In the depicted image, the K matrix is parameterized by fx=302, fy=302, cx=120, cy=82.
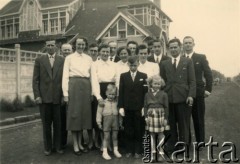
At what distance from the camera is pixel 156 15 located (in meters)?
31.2

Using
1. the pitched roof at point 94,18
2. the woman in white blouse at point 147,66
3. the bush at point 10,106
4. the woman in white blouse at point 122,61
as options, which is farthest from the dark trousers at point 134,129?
the pitched roof at point 94,18

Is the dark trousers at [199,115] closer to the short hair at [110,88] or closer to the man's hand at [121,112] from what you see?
the man's hand at [121,112]

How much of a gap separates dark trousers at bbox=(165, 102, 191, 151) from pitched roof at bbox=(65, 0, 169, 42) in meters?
19.8

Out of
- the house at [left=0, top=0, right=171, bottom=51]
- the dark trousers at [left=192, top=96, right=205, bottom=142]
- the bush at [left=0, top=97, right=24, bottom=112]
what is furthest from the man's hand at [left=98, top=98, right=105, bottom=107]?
the house at [left=0, top=0, right=171, bottom=51]

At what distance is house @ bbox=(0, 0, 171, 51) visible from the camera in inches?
963

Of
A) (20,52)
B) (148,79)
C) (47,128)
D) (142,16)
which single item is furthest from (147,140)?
(142,16)

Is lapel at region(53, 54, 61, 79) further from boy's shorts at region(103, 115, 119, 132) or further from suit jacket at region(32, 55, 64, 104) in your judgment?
boy's shorts at region(103, 115, 119, 132)

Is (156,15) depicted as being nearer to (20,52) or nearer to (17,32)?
(17,32)

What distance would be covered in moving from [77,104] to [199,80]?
232 cm

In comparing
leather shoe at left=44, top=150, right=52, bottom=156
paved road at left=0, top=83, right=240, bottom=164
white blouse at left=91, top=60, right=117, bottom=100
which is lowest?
paved road at left=0, top=83, right=240, bottom=164

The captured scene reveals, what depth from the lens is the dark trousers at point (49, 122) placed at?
5.46 m

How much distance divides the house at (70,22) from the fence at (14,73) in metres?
11.6

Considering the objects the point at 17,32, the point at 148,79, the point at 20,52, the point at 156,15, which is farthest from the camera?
the point at 156,15

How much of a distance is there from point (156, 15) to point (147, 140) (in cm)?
2739
